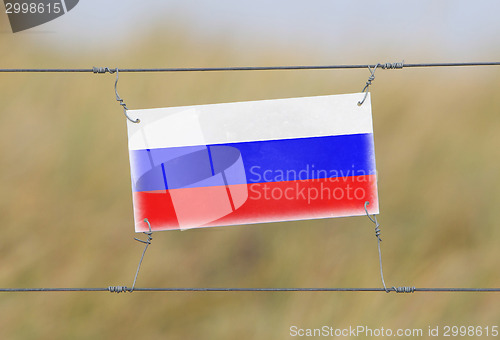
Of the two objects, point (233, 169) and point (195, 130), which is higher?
point (195, 130)

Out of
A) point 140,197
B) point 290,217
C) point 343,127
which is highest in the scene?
point 343,127

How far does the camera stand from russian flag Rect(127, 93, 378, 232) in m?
1.68

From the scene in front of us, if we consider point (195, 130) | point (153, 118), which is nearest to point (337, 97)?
point (195, 130)

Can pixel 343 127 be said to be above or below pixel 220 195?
above

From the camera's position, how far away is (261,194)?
5.52 ft

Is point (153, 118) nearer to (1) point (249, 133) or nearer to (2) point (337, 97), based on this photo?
(1) point (249, 133)

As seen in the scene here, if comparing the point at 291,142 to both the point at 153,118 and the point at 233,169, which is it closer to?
the point at 233,169

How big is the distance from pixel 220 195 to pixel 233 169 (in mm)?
86

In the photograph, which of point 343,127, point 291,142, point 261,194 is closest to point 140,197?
point 261,194

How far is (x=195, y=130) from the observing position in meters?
1.69

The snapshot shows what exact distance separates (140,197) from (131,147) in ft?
0.48

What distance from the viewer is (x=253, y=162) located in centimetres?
168

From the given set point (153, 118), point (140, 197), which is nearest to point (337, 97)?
point (153, 118)

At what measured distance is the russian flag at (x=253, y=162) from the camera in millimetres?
1679
